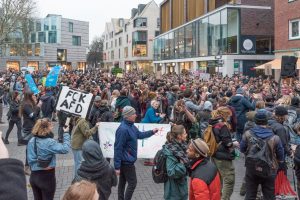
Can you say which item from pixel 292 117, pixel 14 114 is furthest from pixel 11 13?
pixel 292 117

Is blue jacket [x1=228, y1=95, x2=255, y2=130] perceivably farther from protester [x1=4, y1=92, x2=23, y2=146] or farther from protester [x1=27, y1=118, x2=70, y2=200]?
protester [x1=4, y1=92, x2=23, y2=146]

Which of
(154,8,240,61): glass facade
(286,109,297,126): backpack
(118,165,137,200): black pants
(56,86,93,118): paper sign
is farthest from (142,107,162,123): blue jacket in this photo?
(154,8,240,61): glass facade

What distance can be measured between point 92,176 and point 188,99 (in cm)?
645

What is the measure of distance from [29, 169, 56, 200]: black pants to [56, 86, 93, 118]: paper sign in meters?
2.01

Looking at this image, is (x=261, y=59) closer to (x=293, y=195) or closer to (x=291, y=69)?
(x=291, y=69)

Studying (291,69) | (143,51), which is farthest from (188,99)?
(143,51)

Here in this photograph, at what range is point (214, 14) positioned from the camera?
39.7 m

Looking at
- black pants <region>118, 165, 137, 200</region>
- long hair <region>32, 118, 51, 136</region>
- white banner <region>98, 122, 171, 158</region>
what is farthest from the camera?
white banner <region>98, 122, 171, 158</region>

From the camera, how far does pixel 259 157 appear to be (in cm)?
624

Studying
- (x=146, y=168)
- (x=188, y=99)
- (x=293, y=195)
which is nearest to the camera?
(x=293, y=195)

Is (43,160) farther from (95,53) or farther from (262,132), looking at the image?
(95,53)

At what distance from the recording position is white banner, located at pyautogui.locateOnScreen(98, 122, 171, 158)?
9977 mm

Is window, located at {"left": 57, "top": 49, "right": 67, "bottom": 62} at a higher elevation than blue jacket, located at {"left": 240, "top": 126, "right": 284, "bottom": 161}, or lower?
higher

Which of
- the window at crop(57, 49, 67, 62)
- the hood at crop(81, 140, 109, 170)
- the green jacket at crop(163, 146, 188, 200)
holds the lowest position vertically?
the green jacket at crop(163, 146, 188, 200)
